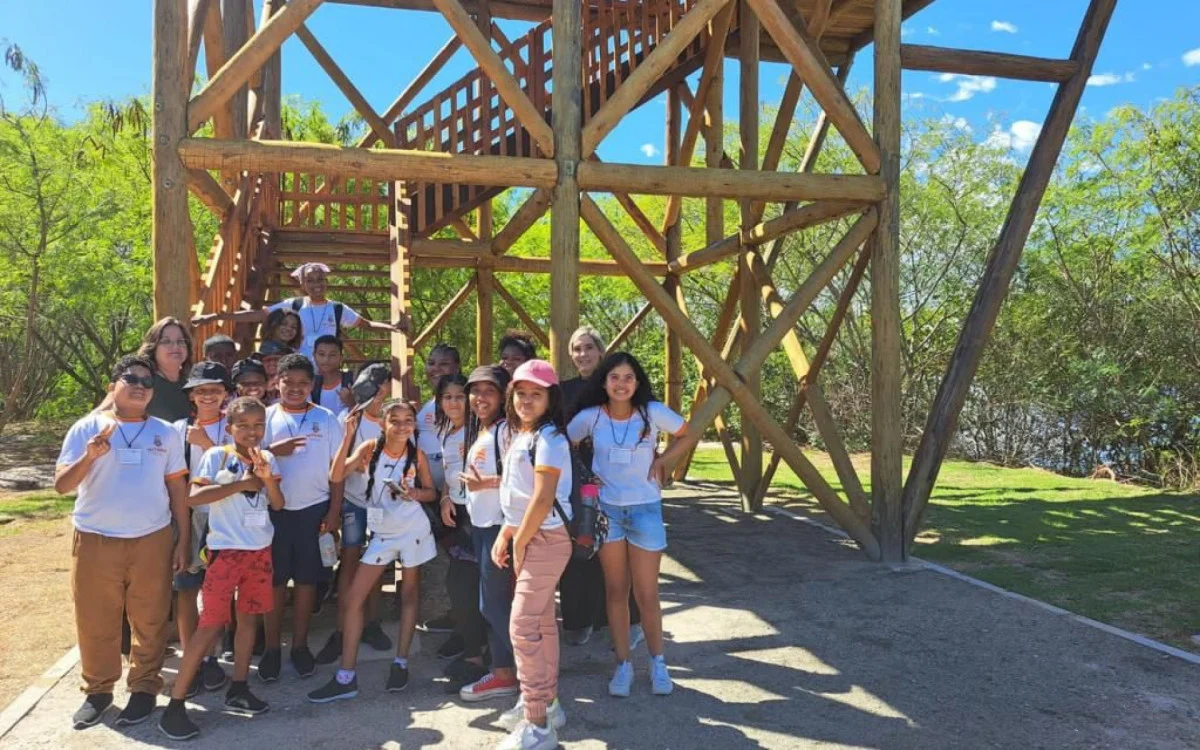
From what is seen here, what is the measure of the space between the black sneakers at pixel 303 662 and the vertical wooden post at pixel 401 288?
175 cm

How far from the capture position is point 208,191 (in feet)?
19.9

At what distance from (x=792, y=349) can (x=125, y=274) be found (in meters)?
14.6

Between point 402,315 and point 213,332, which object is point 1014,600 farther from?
point 213,332

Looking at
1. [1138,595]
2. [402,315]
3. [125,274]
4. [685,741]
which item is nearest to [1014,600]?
[1138,595]

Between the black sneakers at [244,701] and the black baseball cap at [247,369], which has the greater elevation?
the black baseball cap at [247,369]

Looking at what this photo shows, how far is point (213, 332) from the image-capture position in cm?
596

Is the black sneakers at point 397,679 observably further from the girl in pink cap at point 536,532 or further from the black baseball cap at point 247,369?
the black baseball cap at point 247,369

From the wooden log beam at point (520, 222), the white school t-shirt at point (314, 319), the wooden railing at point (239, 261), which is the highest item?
the wooden log beam at point (520, 222)

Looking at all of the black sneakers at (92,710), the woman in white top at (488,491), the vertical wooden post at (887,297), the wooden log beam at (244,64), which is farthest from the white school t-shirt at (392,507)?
the vertical wooden post at (887,297)

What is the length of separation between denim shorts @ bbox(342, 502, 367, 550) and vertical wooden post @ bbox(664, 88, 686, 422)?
24.0 ft

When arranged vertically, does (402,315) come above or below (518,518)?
above

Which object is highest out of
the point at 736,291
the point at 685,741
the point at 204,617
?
the point at 736,291

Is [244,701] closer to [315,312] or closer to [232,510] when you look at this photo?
[232,510]

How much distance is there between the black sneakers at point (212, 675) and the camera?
A: 4055mm
